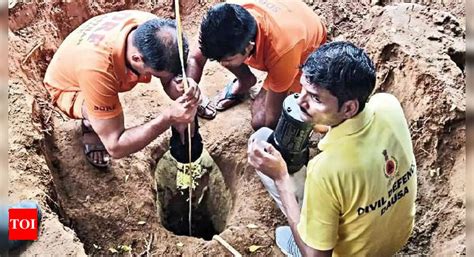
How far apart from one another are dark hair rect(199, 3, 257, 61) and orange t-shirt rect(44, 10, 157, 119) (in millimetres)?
302

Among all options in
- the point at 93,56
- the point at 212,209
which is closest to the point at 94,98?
the point at 93,56

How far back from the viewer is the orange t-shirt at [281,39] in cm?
288

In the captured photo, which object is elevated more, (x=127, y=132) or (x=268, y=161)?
(x=268, y=161)

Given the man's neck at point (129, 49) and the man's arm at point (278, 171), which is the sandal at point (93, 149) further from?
the man's arm at point (278, 171)

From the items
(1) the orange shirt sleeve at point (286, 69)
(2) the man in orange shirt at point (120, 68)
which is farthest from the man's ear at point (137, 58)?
(1) the orange shirt sleeve at point (286, 69)

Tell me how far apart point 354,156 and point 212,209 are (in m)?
1.51

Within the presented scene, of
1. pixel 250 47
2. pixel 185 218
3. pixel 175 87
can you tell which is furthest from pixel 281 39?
pixel 185 218

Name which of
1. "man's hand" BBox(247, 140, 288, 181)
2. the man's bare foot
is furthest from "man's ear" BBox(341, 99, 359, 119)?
the man's bare foot

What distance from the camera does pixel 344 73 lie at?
1.96 meters

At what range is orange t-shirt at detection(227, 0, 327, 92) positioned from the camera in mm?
2877

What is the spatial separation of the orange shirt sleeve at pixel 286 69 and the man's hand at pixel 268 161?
1.90 feet

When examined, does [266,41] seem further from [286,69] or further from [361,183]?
[361,183]

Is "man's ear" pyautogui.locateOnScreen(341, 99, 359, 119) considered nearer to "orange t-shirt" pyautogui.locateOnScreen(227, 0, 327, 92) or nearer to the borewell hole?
"orange t-shirt" pyautogui.locateOnScreen(227, 0, 327, 92)

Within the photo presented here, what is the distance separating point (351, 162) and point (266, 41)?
101cm
